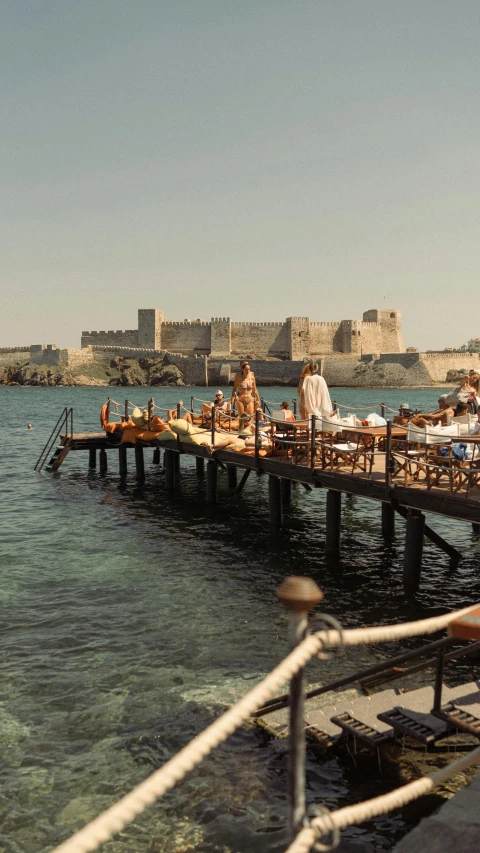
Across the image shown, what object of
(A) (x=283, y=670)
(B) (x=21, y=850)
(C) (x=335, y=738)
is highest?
(A) (x=283, y=670)

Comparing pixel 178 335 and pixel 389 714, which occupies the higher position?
pixel 178 335

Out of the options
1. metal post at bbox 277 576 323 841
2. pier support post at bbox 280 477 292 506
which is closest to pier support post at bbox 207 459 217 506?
pier support post at bbox 280 477 292 506

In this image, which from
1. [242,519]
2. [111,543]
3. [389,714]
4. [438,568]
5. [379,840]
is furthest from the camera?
[242,519]

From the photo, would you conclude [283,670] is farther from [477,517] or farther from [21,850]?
[477,517]

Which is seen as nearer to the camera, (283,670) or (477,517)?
(283,670)

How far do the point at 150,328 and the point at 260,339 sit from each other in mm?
17669

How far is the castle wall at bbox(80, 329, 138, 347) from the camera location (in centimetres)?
11956

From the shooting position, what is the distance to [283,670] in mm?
2314

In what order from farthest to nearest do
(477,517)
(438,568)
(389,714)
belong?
(438,568)
(477,517)
(389,714)

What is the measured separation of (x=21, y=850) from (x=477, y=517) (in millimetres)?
6848

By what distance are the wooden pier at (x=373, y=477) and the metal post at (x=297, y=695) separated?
Answer: 819cm

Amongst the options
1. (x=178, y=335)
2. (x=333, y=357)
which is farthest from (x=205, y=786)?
(x=178, y=335)

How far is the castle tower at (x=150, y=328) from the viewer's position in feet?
383

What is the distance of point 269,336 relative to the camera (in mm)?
113688
